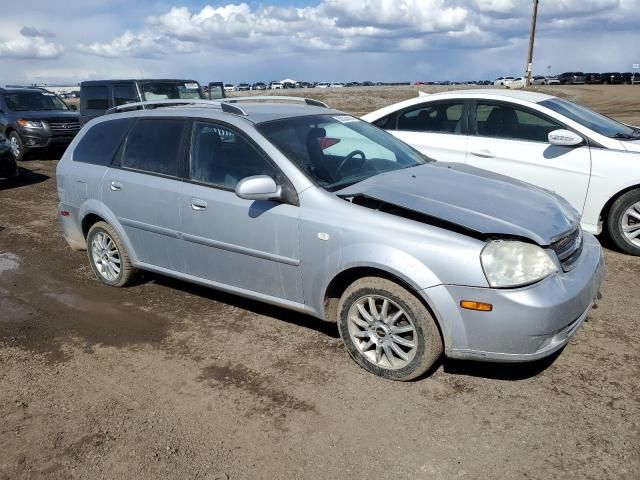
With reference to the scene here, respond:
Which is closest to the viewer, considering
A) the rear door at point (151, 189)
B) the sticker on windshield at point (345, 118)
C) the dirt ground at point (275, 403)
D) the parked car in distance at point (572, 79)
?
the dirt ground at point (275, 403)

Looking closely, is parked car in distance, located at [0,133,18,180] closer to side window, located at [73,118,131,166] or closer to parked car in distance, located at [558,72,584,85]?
side window, located at [73,118,131,166]

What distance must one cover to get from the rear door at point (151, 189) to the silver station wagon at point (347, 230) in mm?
14

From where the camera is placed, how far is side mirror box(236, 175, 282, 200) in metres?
3.68

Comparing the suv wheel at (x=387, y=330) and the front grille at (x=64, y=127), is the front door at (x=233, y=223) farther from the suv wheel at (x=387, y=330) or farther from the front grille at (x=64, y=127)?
the front grille at (x=64, y=127)

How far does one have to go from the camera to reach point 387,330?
3.50m


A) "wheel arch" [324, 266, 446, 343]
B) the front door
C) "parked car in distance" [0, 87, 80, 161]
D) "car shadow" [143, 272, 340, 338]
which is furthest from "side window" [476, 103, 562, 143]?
"parked car in distance" [0, 87, 80, 161]

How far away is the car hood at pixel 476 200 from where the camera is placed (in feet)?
10.9

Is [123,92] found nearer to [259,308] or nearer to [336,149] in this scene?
[259,308]

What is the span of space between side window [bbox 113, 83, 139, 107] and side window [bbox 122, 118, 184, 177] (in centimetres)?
883

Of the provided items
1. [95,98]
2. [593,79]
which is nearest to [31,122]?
[95,98]

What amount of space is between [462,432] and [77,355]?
2.75 metres

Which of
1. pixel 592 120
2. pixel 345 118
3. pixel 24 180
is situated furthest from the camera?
pixel 24 180

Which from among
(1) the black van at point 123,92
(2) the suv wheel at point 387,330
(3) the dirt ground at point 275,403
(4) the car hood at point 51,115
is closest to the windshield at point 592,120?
(3) the dirt ground at point 275,403

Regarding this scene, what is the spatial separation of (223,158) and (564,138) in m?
3.63
